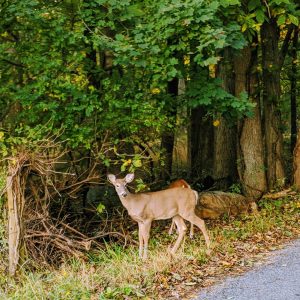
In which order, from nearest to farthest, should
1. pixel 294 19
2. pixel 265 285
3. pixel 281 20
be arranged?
pixel 265 285 → pixel 294 19 → pixel 281 20

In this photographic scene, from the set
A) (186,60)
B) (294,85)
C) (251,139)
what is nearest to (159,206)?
(186,60)

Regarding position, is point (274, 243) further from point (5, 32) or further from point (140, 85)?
point (5, 32)

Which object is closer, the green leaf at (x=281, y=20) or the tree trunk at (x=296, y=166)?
the green leaf at (x=281, y=20)

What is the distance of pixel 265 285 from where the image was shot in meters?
7.00

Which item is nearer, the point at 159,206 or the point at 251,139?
the point at 159,206

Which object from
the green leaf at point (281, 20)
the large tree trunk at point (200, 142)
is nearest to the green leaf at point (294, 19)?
the green leaf at point (281, 20)

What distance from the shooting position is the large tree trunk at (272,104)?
556 inches

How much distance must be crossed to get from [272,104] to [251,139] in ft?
4.06

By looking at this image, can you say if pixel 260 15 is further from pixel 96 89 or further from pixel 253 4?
pixel 96 89

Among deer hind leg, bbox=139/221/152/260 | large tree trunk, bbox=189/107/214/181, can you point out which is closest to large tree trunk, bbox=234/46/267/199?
large tree trunk, bbox=189/107/214/181

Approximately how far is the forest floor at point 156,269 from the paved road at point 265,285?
0.23 m

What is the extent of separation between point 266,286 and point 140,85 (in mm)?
5002

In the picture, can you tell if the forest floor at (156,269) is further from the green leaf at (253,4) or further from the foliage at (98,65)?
the green leaf at (253,4)

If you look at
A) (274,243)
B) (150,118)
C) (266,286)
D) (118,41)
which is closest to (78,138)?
(150,118)
